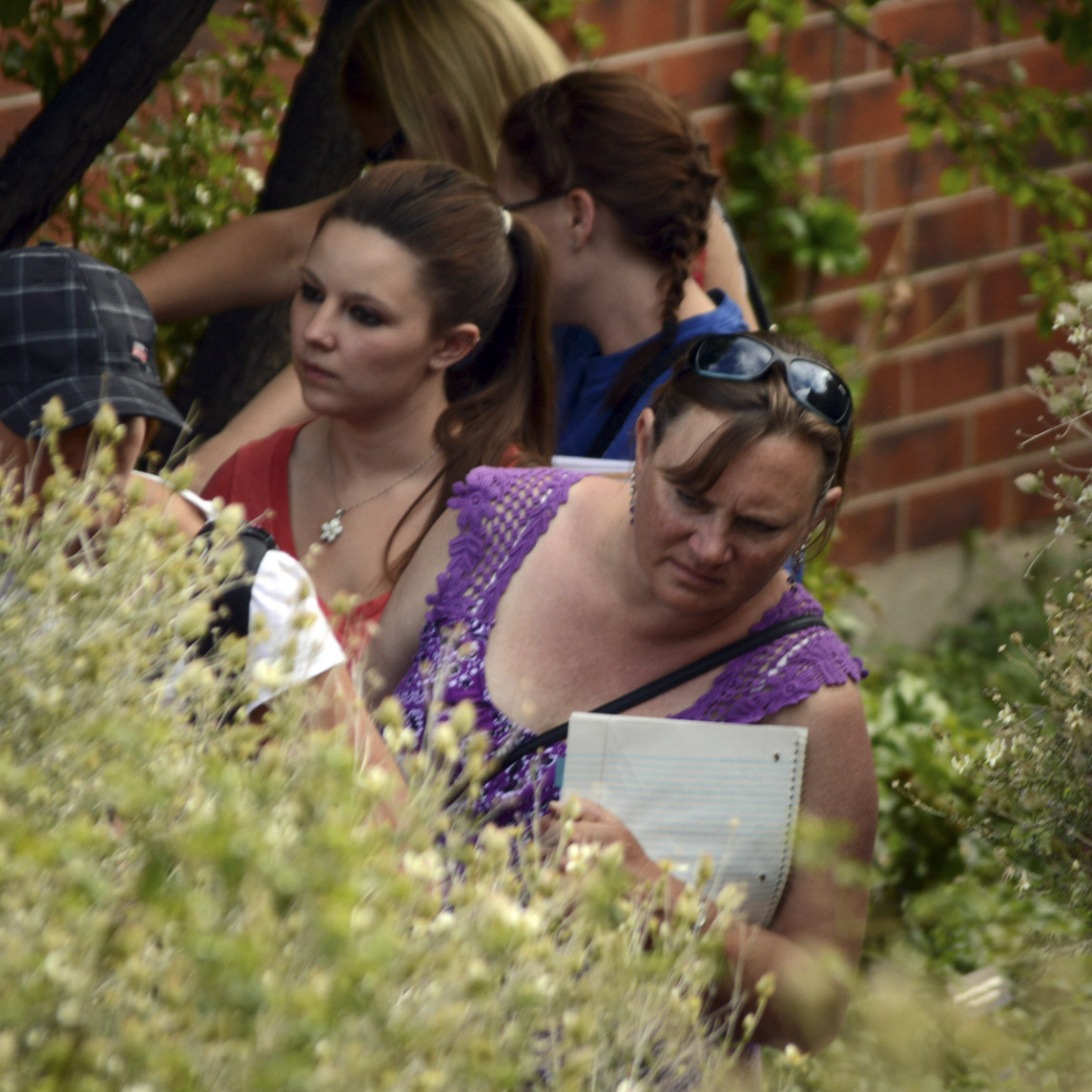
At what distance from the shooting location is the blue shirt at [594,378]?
2.91 metres

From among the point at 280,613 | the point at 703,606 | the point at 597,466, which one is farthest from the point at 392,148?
the point at 280,613

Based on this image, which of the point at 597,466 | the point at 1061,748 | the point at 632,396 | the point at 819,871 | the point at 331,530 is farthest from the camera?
the point at 632,396

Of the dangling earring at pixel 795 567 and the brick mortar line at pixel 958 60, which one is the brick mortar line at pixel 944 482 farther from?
the dangling earring at pixel 795 567

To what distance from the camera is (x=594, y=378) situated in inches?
121

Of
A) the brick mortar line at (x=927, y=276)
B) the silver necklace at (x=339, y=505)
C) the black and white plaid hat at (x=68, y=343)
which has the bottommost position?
the brick mortar line at (x=927, y=276)

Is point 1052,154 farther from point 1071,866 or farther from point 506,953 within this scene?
point 506,953

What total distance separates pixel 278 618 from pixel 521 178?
1596 millimetres

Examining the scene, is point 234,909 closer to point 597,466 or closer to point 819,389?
point 819,389

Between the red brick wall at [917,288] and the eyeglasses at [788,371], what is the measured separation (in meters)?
3.16

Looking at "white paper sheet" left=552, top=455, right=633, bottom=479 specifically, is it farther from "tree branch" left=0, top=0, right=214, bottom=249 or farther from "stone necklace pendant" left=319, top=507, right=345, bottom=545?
"tree branch" left=0, top=0, right=214, bottom=249

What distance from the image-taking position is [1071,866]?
1.68m

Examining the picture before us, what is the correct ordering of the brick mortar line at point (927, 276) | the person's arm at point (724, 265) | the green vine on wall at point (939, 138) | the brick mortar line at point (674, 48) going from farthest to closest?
the brick mortar line at point (927, 276) → the brick mortar line at point (674, 48) → the person's arm at point (724, 265) → the green vine on wall at point (939, 138)

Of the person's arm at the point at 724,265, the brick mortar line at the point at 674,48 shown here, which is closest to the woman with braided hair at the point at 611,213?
the person's arm at the point at 724,265

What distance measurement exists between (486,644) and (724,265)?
1635mm
